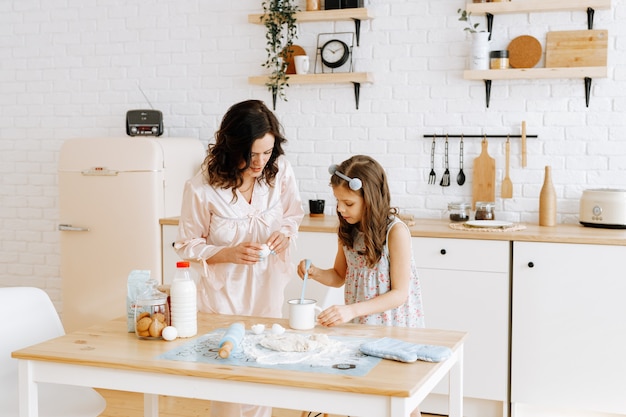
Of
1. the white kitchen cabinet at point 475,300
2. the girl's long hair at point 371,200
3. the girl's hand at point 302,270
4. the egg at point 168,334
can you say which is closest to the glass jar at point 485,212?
the white kitchen cabinet at point 475,300

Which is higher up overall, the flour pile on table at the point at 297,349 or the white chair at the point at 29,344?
the flour pile on table at the point at 297,349

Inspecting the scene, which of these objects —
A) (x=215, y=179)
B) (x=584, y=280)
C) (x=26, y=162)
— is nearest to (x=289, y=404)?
(x=215, y=179)

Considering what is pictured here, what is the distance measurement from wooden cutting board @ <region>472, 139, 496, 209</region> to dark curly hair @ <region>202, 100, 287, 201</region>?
1788mm

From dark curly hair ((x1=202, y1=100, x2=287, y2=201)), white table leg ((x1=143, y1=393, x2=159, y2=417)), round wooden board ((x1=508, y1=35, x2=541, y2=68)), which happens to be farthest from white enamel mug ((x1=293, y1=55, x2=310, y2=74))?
white table leg ((x1=143, y1=393, x2=159, y2=417))

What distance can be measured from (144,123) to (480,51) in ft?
6.79

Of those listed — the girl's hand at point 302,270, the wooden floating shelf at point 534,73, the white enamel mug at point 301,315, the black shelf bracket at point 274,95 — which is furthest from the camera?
the black shelf bracket at point 274,95

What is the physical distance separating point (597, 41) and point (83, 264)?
10.2 feet

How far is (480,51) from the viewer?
4.32 metres

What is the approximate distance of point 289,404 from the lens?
201cm

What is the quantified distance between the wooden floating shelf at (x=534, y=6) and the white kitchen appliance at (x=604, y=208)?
3.16 feet

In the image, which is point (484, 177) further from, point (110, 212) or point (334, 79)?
point (110, 212)

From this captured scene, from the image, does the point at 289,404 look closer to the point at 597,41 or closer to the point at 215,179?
the point at 215,179

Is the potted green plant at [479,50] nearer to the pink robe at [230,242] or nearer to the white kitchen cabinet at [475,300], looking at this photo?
the white kitchen cabinet at [475,300]

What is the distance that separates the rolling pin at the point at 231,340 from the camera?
7.04 ft
